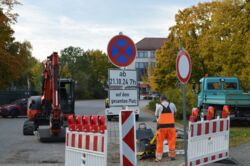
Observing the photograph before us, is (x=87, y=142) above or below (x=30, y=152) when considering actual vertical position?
above

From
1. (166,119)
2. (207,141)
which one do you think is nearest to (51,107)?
(166,119)

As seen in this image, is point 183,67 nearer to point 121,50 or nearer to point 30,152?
point 121,50

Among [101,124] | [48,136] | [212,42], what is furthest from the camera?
[212,42]

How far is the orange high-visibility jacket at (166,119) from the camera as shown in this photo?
1270cm

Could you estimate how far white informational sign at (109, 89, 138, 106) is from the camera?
918 centimetres

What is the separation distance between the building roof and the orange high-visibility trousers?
13961cm

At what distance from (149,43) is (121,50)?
5801 inches

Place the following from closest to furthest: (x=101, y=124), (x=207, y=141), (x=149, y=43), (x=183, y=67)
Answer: (x=101, y=124)
(x=183, y=67)
(x=207, y=141)
(x=149, y=43)

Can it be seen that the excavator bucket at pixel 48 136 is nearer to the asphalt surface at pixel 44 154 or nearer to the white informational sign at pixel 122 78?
the asphalt surface at pixel 44 154

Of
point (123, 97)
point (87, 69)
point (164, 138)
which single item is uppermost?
point (87, 69)

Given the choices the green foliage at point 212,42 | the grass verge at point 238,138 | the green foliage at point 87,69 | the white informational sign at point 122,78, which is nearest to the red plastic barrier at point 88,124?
the white informational sign at point 122,78

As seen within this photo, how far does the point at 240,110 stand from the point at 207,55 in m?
25.6

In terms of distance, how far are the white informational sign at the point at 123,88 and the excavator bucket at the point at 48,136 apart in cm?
1018

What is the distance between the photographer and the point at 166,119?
41.9ft
